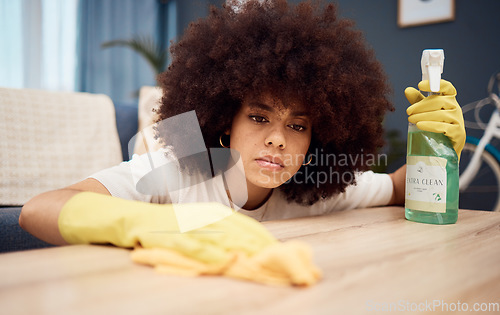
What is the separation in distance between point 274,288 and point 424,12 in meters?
2.72

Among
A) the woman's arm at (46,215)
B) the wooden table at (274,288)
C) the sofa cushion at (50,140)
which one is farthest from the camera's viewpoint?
the sofa cushion at (50,140)

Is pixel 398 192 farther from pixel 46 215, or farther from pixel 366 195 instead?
pixel 46 215

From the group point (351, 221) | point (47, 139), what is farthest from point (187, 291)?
point (47, 139)

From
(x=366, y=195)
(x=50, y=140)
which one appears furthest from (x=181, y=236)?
(x=50, y=140)

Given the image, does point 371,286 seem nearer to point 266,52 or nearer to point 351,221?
point 351,221

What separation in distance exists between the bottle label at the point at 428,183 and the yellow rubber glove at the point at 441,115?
0.07m

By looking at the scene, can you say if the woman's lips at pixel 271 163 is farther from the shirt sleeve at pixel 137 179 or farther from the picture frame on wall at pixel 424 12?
the picture frame on wall at pixel 424 12

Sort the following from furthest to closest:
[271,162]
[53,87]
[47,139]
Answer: [53,87], [47,139], [271,162]

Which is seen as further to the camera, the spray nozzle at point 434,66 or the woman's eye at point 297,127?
the woman's eye at point 297,127

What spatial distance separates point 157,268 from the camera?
1.36 feet

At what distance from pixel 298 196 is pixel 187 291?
79cm

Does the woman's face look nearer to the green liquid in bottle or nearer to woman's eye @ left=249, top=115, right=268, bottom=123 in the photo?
woman's eye @ left=249, top=115, right=268, bottom=123

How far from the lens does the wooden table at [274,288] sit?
12.8 inches

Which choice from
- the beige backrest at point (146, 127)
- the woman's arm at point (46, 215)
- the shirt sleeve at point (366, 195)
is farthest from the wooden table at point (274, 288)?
the beige backrest at point (146, 127)
